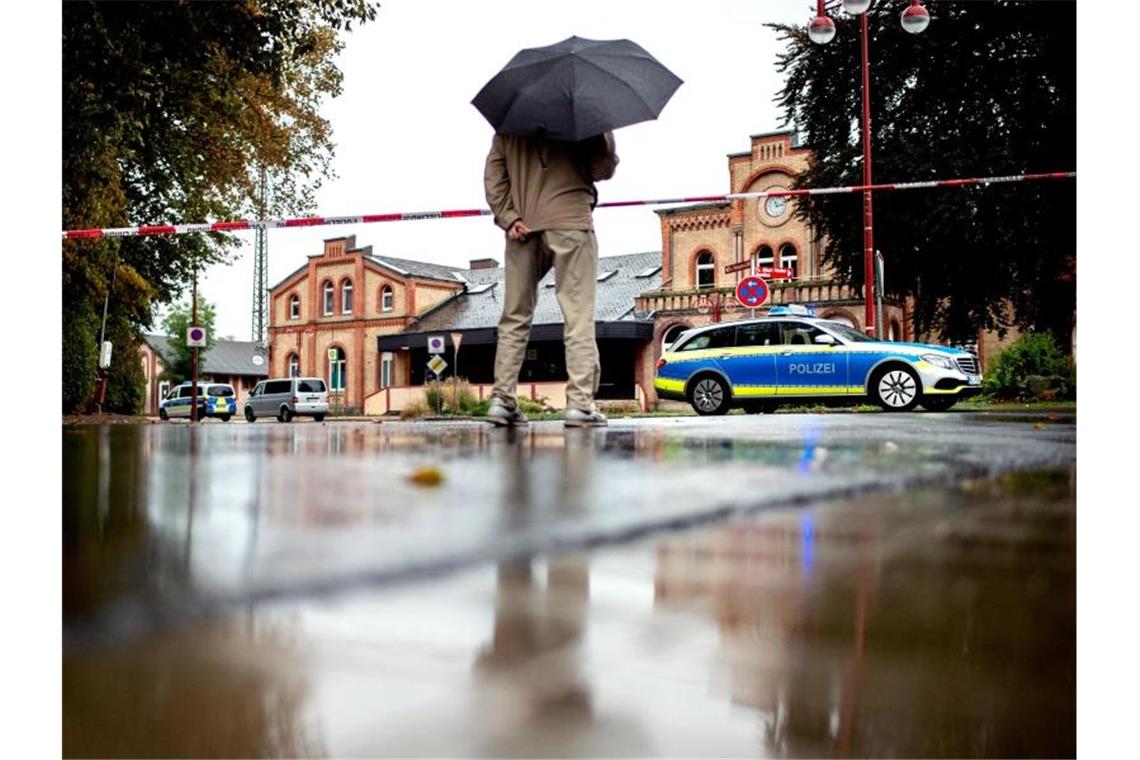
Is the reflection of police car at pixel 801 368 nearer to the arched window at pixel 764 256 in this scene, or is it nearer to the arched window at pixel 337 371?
the arched window at pixel 764 256

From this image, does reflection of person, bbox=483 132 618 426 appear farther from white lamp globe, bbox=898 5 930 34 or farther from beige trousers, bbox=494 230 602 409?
white lamp globe, bbox=898 5 930 34

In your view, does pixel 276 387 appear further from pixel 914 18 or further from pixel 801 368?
pixel 914 18

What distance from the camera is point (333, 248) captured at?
44.0m

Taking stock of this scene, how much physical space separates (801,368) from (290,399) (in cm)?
2021

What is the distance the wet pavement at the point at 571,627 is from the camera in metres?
0.77

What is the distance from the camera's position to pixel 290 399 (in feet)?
A: 93.5

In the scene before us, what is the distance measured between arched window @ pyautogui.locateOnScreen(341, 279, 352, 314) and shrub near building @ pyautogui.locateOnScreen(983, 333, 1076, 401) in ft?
110

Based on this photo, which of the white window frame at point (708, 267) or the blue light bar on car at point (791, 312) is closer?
the blue light bar on car at point (791, 312)

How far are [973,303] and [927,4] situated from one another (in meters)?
4.26

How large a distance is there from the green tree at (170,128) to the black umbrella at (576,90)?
7.14 ft

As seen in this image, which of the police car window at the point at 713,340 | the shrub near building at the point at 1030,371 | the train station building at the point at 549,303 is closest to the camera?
the police car window at the point at 713,340

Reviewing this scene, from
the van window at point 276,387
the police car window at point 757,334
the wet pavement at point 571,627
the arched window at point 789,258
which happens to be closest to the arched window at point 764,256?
the arched window at point 789,258

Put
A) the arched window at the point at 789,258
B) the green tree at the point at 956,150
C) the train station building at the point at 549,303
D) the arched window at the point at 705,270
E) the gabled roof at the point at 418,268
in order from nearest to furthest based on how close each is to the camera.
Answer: the green tree at the point at 956,150, the train station building at the point at 549,303, the arched window at the point at 789,258, the arched window at the point at 705,270, the gabled roof at the point at 418,268
